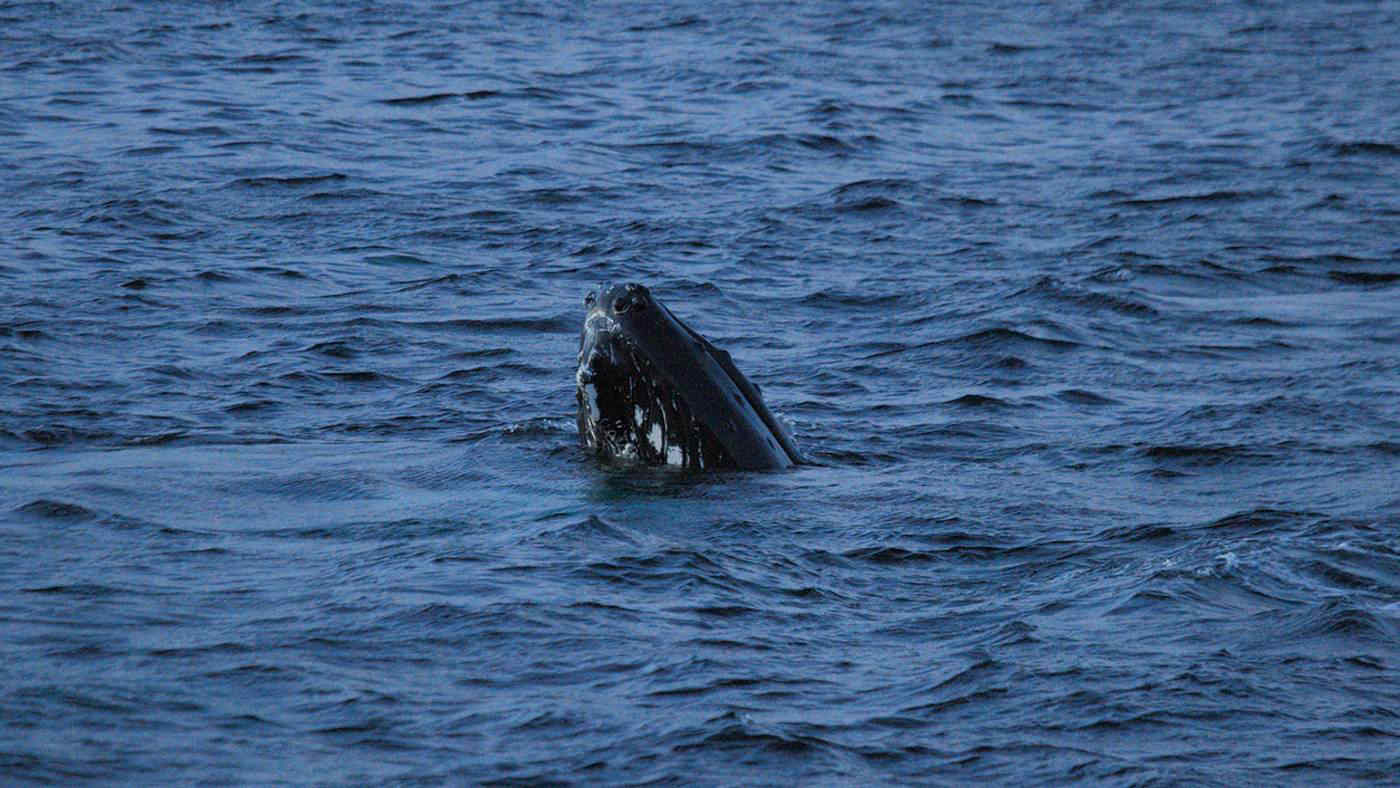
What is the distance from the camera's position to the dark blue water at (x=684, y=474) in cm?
759

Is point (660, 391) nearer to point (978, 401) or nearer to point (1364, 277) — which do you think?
point (978, 401)

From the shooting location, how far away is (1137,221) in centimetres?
2094

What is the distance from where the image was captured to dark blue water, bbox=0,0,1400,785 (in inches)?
299

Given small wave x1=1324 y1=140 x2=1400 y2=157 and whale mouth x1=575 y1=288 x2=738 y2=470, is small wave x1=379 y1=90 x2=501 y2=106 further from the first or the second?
whale mouth x1=575 y1=288 x2=738 y2=470

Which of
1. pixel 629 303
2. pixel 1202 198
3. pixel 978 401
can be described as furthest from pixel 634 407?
pixel 1202 198

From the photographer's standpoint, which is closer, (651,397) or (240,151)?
(651,397)

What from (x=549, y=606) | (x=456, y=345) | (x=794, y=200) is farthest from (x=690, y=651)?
(x=794, y=200)

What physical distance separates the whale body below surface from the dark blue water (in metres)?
0.25

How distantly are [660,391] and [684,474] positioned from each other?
0.47 metres

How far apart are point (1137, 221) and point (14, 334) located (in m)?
11.4

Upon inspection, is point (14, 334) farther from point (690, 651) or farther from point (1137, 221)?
point (1137, 221)

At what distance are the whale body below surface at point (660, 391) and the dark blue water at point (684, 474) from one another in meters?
0.25

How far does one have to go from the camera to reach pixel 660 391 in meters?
10.7

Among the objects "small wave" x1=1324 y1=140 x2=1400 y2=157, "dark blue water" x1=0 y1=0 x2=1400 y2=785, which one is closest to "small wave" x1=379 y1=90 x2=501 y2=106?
"dark blue water" x1=0 y1=0 x2=1400 y2=785
